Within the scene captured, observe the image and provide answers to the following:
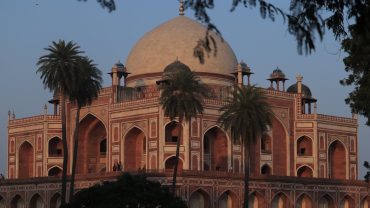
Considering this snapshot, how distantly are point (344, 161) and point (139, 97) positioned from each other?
708 inches

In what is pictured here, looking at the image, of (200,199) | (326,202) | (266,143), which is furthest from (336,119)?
(200,199)

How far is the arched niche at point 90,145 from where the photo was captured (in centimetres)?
6962

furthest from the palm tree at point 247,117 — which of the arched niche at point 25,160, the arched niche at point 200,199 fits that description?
the arched niche at point 25,160

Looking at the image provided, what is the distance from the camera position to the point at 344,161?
7156 centimetres

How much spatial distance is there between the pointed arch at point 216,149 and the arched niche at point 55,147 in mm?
13213

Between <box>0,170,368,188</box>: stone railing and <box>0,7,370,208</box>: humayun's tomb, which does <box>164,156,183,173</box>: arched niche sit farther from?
<box>0,170,368,188</box>: stone railing

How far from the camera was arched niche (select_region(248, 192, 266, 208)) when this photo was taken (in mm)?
61750

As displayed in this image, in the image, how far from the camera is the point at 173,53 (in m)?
70.2

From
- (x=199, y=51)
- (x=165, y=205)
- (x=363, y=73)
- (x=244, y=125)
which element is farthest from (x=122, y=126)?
(x=199, y=51)

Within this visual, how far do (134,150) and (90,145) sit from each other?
232 inches

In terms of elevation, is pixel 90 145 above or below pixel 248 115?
below

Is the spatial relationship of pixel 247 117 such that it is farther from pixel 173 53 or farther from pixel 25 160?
pixel 25 160

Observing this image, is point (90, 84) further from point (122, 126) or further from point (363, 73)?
point (363, 73)

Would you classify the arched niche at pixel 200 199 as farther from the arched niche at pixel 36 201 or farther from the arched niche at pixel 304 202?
the arched niche at pixel 36 201
